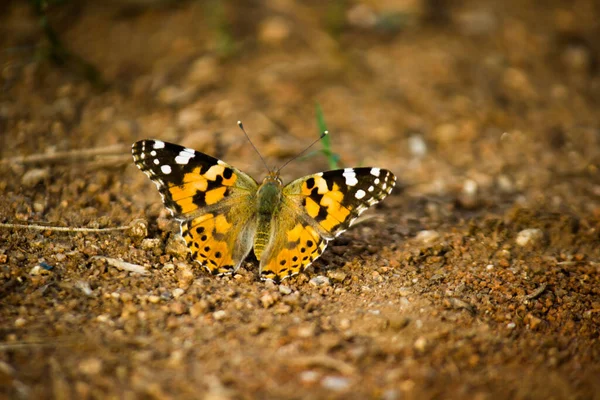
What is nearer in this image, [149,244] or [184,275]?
[184,275]

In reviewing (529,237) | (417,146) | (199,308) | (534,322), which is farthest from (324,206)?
(417,146)

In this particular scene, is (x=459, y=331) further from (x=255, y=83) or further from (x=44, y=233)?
(x=255, y=83)

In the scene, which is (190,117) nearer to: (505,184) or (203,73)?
(203,73)

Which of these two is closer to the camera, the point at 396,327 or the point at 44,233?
the point at 396,327

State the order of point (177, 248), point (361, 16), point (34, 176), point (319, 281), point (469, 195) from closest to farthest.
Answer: point (319, 281) → point (177, 248) → point (34, 176) → point (469, 195) → point (361, 16)

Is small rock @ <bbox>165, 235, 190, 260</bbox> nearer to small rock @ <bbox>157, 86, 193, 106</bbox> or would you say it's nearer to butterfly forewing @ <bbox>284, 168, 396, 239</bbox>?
butterfly forewing @ <bbox>284, 168, 396, 239</bbox>

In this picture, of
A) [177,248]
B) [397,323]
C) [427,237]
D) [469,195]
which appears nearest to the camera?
[397,323]

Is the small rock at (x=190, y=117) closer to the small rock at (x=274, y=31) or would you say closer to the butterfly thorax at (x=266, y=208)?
the small rock at (x=274, y=31)

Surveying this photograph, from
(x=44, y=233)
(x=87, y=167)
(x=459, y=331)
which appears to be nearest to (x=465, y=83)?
(x=459, y=331)
